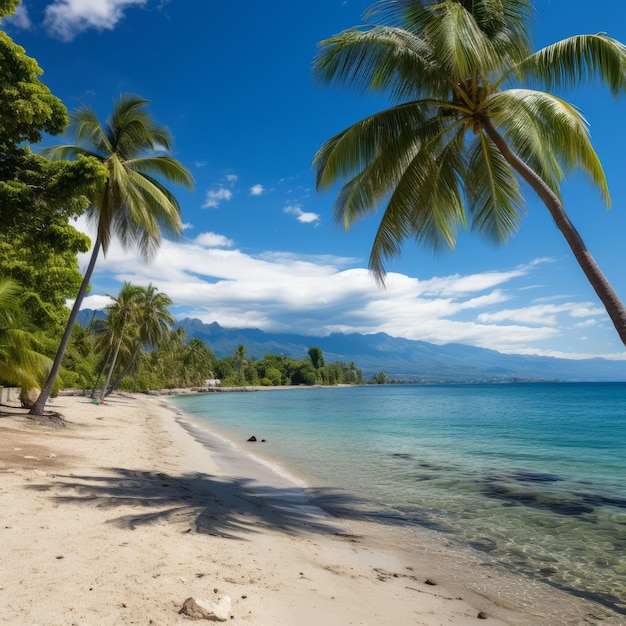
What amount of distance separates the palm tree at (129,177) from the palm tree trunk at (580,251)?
12244mm

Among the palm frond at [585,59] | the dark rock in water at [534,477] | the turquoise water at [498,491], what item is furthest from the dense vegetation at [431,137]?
the dark rock in water at [534,477]

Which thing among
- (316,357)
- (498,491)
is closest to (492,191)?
(498,491)

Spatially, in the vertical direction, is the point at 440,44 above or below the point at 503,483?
above

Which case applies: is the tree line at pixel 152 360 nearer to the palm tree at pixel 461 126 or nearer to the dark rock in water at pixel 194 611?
the palm tree at pixel 461 126

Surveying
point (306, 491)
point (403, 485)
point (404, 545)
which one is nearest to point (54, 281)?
point (306, 491)

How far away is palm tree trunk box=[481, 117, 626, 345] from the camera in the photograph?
626 cm

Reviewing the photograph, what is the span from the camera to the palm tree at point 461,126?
725 centimetres

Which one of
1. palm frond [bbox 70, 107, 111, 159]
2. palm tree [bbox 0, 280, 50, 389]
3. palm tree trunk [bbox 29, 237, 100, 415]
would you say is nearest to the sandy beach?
palm tree [bbox 0, 280, 50, 389]

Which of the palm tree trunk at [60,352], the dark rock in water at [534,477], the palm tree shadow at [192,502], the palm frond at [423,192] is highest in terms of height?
the palm frond at [423,192]

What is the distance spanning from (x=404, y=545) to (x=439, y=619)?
8.52 ft

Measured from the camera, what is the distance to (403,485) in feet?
36.1

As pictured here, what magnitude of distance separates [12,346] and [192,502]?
9849 millimetres

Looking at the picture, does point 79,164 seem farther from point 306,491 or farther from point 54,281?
point 54,281

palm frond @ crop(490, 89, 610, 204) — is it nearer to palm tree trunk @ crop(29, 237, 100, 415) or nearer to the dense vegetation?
the dense vegetation
